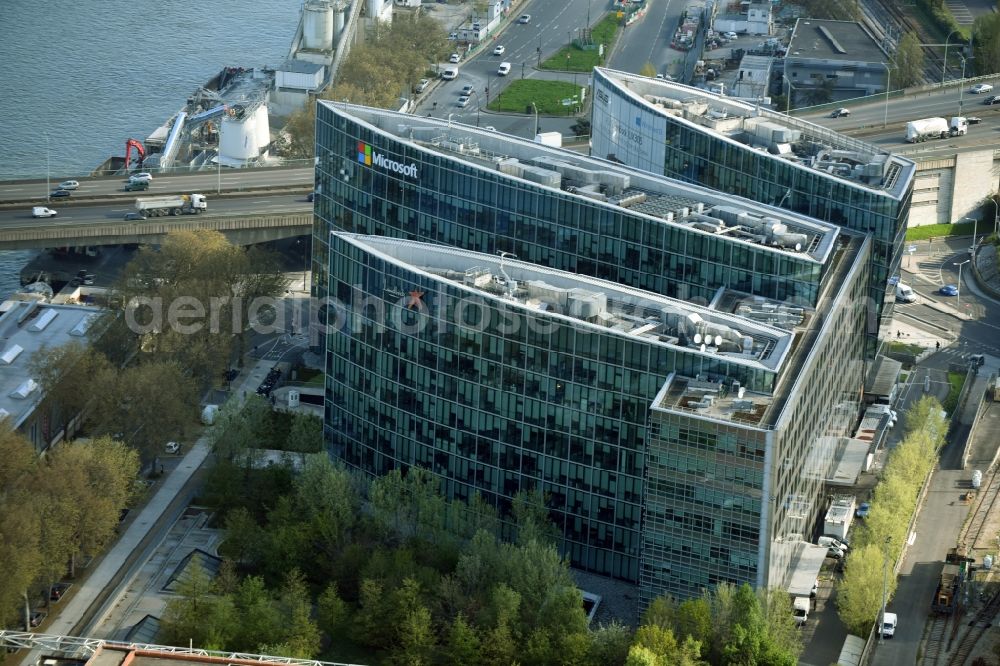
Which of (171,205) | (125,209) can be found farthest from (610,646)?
(125,209)

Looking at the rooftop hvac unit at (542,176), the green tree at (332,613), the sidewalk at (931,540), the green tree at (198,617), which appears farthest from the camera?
the rooftop hvac unit at (542,176)

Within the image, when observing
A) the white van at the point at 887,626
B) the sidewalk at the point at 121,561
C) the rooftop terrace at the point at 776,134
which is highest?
the rooftop terrace at the point at 776,134

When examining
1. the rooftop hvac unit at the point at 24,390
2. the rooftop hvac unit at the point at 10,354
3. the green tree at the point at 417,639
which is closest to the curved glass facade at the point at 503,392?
the green tree at the point at 417,639

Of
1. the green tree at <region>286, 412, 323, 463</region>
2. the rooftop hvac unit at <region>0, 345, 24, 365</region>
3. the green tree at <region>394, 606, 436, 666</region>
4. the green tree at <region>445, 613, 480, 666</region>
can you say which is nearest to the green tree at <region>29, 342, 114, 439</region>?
the rooftop hvac unit at <region>0, 345, 24, 365</region>

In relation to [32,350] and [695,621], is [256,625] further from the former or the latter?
[32,350]

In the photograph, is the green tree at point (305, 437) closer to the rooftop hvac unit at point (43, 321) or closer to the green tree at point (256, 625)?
the green tree at point (256, 625)

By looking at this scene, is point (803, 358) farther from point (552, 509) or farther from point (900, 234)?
point (900, 234)

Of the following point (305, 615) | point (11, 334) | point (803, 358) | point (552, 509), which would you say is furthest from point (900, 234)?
point (11, 334)
